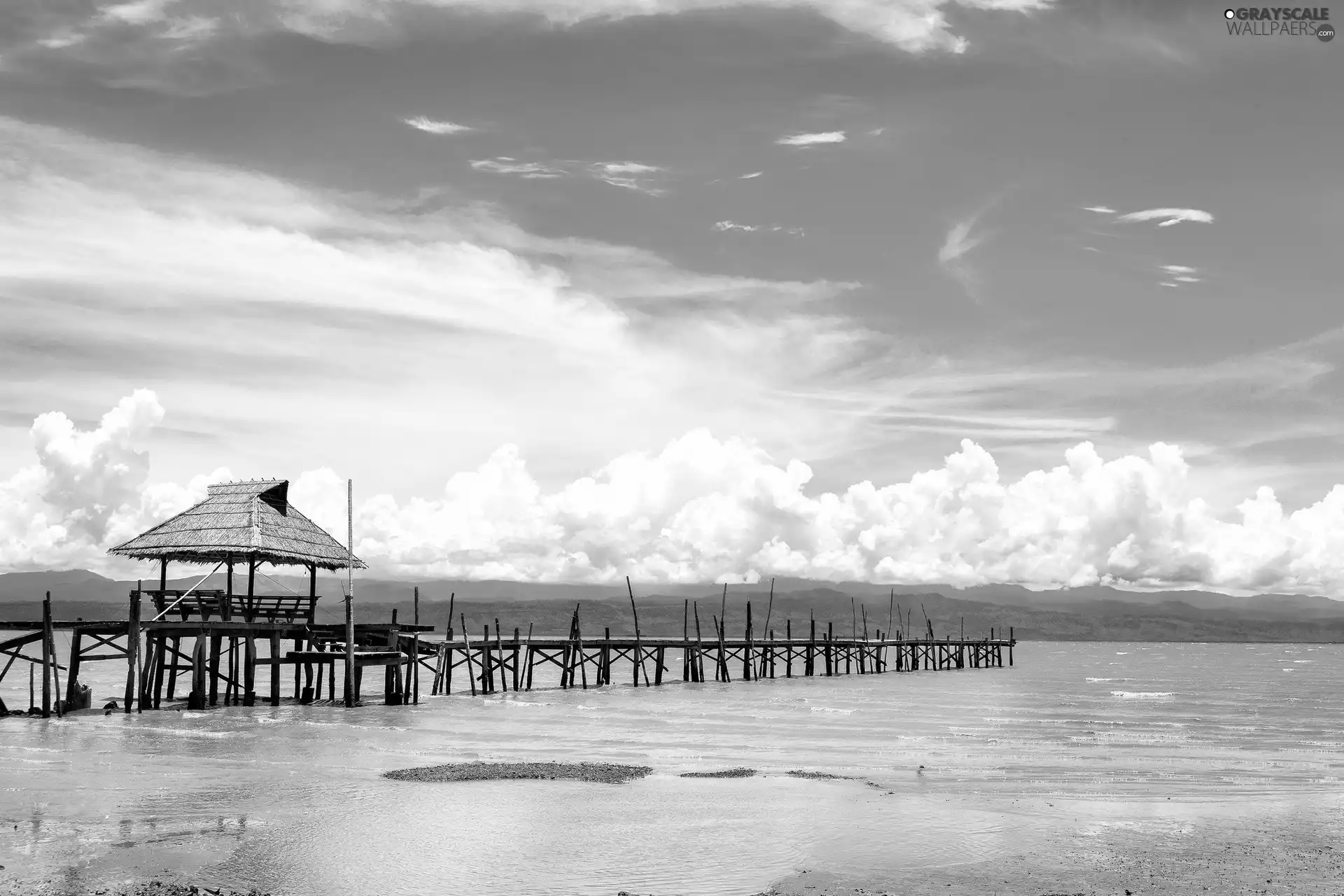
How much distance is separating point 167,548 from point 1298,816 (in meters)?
33.8

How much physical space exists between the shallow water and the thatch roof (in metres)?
5.37

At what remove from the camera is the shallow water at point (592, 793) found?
1527 centimetres

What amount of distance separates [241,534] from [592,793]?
72.2 feet

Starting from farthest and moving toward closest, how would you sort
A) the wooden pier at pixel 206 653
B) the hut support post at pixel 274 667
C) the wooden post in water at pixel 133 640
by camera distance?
the hut support post at pixel 274 667
the wooden pier at pixel 206 653
the wooden post in water at pixel 133 640

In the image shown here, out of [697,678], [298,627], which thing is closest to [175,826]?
[298,627]

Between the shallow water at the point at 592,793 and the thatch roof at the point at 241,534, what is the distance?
537cm

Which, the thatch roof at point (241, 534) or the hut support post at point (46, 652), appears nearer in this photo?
the hut support post at point (46, 652)

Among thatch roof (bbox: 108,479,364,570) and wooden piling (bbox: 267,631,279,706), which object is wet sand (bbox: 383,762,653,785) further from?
thatch roof (bbox: 108,479,364,570)

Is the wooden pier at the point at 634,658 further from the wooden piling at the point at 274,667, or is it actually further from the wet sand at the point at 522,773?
the wet sand at the point at 522,773

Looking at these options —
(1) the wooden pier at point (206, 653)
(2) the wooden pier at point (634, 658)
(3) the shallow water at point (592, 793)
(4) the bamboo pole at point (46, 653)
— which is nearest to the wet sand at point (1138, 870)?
(3) the shallow water at point (592, 793)

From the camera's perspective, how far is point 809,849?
1650 centimetres

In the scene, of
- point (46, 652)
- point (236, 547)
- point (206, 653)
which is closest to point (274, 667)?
point (206, 653)

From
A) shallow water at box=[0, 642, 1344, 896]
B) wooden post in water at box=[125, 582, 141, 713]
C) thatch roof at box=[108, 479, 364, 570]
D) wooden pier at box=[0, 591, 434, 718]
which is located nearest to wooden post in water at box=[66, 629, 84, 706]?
wooden pier at box=[0, 591, 434, 718]

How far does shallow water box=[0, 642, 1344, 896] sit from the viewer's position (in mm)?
15266
